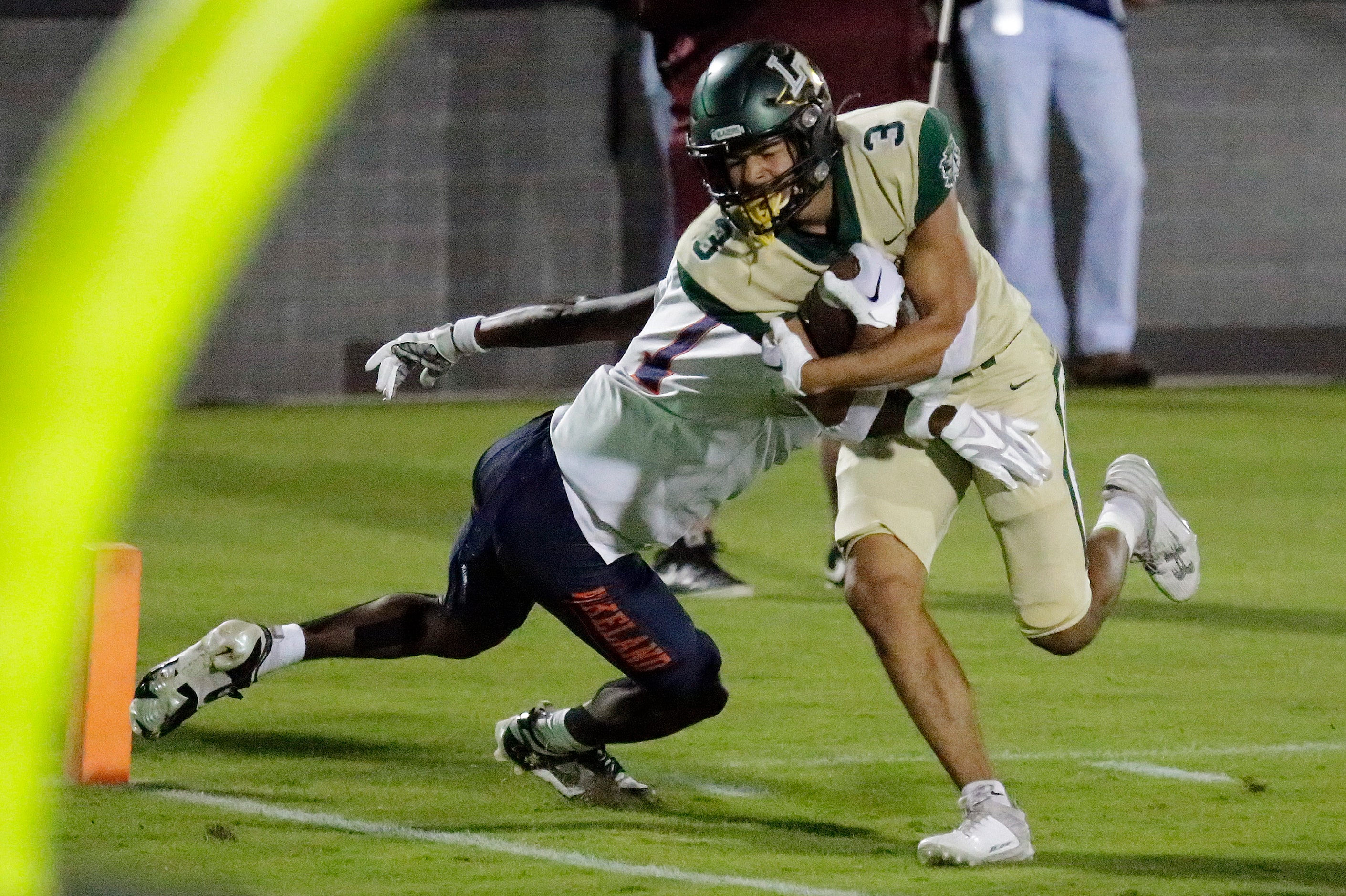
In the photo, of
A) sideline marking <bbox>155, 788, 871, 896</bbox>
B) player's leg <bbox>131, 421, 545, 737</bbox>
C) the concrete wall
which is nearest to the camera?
sideline marking <bbox>155, 788, 871, 896</bbox>

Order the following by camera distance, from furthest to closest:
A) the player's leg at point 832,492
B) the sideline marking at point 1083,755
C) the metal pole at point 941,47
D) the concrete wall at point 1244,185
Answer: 1. the concrete wall at point 1244,185
2. the metal pole at point 941,47
3. the player's leg at point 832,492
4. the sideline marking at point 1083,755

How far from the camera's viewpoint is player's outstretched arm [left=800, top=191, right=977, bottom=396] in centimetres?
411

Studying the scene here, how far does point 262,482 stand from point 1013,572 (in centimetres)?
630

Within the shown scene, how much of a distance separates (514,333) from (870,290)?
3.09 feet

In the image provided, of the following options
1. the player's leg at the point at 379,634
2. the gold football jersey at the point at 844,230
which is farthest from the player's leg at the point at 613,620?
the gold football jersey at the point at 844,230

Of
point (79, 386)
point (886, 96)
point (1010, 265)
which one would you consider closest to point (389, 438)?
point (1010, 265)

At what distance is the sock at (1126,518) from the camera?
208 inches

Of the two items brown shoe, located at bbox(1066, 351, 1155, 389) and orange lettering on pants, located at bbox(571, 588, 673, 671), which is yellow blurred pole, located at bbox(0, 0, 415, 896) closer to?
orange lettering on pants, located at bbox(571, 588, 673, 671)

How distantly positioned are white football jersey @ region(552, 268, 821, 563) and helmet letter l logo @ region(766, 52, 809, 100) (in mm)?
502

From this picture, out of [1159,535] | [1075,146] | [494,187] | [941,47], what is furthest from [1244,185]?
[1159,535]

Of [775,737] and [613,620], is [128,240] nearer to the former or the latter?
[613,620]

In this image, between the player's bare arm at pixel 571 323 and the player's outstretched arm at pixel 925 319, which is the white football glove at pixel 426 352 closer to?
the player's bare arm at pixel 571 323

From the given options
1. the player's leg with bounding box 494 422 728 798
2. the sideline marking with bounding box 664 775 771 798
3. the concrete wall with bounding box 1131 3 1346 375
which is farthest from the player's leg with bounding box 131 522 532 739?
the concrete wall with bounding box 1131 3 1346 375

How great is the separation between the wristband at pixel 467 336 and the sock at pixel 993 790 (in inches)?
57.0
